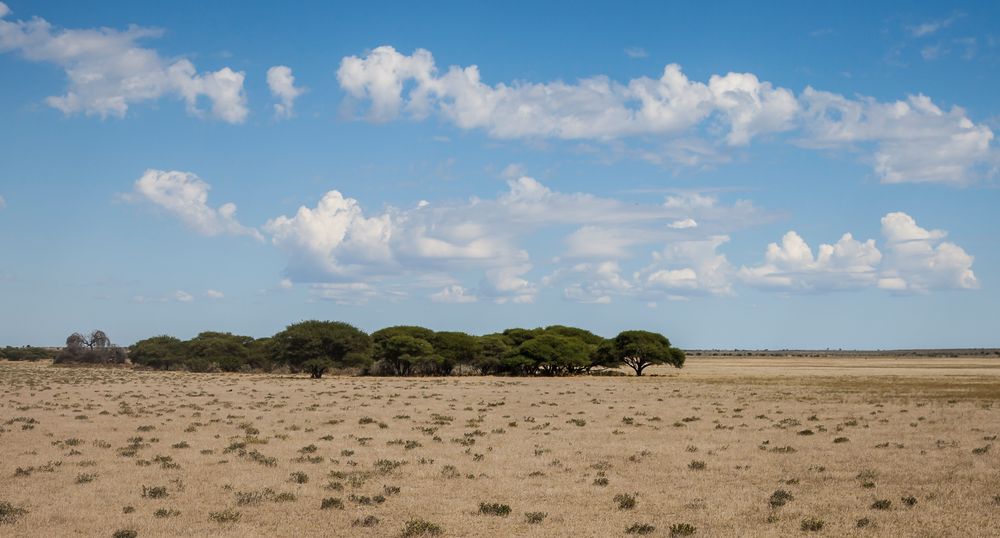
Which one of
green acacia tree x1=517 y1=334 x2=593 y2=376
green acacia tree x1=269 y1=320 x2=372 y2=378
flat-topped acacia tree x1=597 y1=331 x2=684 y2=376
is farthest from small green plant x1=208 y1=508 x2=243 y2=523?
flat-topped acacia tree x1=597 y1=331 x2=684 y2=376

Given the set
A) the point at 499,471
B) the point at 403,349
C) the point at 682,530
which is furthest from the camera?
the point at 403,349

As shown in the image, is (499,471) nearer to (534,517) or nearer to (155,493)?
(534,517)

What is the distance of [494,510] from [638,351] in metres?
85.3

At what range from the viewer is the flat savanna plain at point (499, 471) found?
15.6 metres

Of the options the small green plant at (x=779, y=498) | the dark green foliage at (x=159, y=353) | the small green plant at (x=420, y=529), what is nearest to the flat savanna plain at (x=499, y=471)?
the small green plant at (x=779, y=498)

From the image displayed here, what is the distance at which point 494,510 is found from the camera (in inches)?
655

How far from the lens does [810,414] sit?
133ft

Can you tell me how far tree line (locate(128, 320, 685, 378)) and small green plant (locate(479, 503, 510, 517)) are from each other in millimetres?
80989

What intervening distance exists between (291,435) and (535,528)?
17959mm

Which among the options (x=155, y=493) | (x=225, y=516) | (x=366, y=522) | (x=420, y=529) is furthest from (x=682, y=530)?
(x=155, y=493)

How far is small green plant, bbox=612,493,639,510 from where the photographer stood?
1702 centimetres

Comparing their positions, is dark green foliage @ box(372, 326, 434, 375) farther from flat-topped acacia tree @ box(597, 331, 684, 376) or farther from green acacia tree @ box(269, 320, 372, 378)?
flat-topped acacia tree @ box(597, 331, 684, 376)

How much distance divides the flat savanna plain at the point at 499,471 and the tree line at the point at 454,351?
54517 millimetres

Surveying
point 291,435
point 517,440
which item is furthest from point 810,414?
point 291,435
